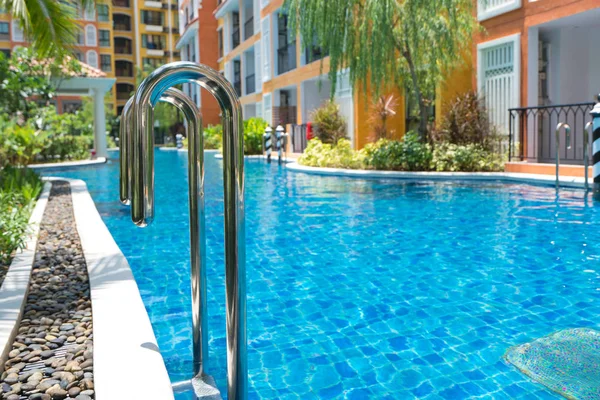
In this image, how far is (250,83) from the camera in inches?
1346

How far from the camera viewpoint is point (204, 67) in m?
2.08

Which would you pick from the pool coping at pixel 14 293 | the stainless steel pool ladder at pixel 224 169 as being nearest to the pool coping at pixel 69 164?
the pool coping at pixel 14 293

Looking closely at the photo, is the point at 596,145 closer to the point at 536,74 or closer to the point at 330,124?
the point at 536,74

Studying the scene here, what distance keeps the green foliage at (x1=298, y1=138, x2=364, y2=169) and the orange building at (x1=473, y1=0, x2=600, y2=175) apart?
3961mm

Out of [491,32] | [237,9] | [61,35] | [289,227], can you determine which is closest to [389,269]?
[289,227]

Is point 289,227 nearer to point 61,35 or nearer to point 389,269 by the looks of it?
point 389,269

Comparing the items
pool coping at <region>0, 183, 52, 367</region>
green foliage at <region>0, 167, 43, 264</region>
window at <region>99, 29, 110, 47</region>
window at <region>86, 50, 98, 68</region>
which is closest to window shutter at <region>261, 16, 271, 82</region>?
green foliage at <region>0, 167, 43, 264</region>

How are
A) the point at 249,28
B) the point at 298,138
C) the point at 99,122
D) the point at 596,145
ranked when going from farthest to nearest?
the point at 249,28
the point at 99,122
the point at 298,138
the point at 596,145

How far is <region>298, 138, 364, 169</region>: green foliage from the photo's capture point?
17.5m

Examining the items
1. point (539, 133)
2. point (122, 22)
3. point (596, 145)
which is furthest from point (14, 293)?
point (122, 22)

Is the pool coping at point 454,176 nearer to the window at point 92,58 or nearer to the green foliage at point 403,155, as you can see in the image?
the green foliage at point 403,155

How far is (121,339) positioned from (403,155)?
13.3 meters

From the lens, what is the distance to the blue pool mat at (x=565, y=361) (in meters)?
3.05

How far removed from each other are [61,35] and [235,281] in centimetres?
1036
